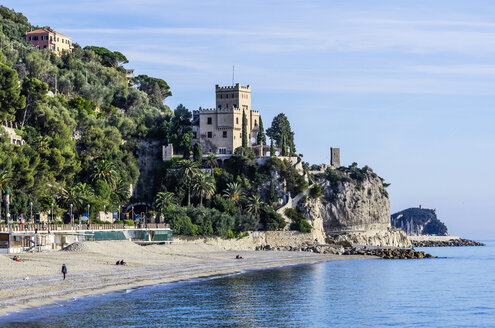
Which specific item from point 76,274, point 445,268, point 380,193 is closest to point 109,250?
point 76,274

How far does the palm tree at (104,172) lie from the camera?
10481 centimetres

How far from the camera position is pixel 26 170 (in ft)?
282

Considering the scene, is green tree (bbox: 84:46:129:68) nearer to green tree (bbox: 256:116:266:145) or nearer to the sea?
green tree (bbox: 256:116:266:145)

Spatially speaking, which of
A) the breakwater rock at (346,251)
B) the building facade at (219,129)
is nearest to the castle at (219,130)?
the building facade at (219,129)

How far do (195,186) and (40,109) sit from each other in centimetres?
2548

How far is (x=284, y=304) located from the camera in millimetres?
53656

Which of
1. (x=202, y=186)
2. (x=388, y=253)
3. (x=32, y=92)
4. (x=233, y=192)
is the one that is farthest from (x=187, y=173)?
(x=388, y=253)

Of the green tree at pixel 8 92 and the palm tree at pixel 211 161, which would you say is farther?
the palm tree at pixel 211 161

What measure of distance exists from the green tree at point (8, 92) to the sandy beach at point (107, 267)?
25745mm

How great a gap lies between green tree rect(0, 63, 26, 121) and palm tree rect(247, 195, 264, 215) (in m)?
39.1

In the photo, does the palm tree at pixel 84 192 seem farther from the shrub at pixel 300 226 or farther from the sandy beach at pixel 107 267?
the shrub at pixel 300 226

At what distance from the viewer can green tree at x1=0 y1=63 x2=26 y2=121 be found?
94938mm

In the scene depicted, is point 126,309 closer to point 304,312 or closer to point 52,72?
point 304,312

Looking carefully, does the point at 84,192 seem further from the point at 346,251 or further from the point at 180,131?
the point at 346,251
